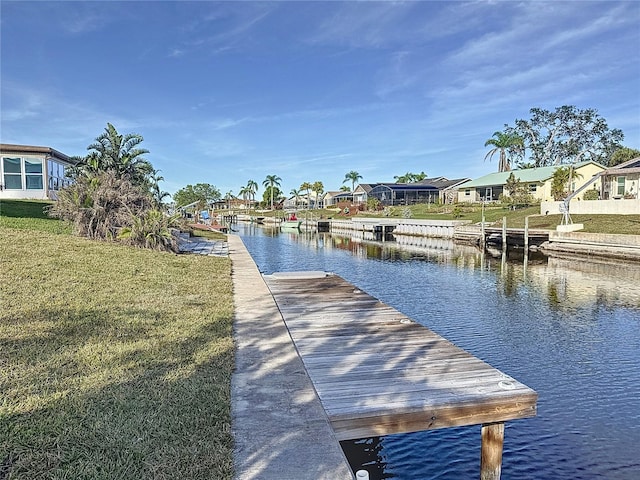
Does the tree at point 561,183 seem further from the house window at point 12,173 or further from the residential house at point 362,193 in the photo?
the house window at point 12,173

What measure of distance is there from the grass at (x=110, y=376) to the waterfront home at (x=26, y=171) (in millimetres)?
18448

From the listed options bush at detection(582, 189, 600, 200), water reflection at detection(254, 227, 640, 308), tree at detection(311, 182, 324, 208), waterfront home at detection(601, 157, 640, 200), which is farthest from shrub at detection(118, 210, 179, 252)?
tree at detection(311, 182, 324, 208)

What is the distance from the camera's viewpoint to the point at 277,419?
3.90m

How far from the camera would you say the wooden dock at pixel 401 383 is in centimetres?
420

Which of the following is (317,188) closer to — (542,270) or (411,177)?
(411,177)

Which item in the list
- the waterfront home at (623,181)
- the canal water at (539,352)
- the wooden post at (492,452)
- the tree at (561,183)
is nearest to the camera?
the wooden post at (492,452)

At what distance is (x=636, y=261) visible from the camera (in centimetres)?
2105

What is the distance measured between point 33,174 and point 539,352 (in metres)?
27.4

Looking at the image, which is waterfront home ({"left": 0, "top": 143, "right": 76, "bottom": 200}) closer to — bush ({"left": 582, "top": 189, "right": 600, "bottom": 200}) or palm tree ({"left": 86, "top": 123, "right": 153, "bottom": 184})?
palm tree ({"left": 86, "top": 123, "right": 153, "bottom": 184})

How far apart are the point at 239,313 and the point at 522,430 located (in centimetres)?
480

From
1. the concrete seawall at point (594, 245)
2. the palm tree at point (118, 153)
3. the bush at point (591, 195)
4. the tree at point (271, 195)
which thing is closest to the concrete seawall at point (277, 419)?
the palm tree at point (118, 153)

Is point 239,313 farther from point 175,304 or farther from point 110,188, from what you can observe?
point 110,188

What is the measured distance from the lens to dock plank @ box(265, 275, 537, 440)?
4195 mm

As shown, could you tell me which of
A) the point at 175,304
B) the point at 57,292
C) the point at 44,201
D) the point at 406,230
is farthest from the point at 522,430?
the point at 406,230
